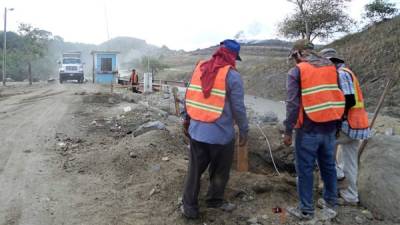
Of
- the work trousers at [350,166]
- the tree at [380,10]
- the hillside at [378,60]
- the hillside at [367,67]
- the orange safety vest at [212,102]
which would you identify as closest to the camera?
the orange safety vest at [212,102]

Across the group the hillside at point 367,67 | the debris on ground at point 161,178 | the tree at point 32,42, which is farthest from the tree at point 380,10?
the tree at point 32,42

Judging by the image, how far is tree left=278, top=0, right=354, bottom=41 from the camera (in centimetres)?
2655

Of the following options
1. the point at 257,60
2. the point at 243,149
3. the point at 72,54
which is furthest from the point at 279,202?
the point at 72,54

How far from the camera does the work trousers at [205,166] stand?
4.34 m

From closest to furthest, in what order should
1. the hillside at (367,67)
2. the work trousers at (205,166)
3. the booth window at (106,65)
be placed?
the work trousers at (205,166)
the hillside at (367,67)
the booth window at (106,65)

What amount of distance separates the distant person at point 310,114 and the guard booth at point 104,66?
30542mm

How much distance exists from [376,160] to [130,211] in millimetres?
2916

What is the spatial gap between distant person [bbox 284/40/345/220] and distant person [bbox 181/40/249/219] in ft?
1.79

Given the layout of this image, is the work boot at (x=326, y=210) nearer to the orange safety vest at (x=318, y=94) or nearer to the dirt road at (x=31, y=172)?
the orange safety vest at (x=318, y=94)

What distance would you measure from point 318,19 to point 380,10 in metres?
4.23

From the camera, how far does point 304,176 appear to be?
14.3 ft

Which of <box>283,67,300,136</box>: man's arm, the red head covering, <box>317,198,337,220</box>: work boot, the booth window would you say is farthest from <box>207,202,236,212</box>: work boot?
the booth window

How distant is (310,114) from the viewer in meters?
4.23

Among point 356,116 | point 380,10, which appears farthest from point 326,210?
point 380,10
